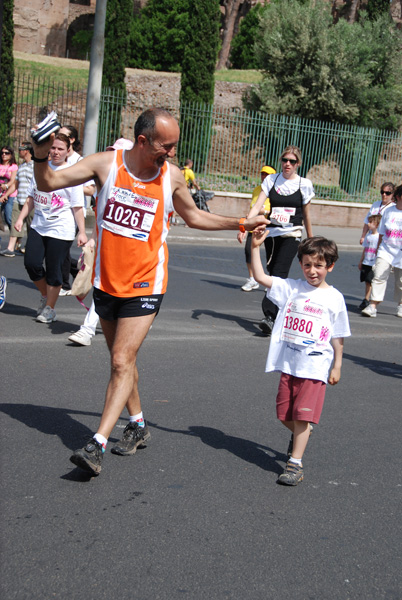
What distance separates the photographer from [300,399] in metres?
4.23

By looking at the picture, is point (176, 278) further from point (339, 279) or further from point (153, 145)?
point (153, 145)

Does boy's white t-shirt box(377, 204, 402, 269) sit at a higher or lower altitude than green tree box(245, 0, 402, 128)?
lower

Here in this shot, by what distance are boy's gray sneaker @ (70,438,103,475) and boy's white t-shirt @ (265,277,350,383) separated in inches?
40.7

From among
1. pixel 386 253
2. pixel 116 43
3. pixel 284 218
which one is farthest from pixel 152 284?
pixel 116 43

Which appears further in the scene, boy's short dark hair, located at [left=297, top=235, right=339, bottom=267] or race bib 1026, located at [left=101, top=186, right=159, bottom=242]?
boy's short dark hair, located at [left=297, top=235, right=339, bottom=267]

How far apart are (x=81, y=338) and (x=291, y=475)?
325cm

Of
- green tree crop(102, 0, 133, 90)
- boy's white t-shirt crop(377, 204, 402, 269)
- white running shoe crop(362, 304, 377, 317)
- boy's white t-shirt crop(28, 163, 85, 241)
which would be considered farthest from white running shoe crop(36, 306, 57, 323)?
green tree crop(102, 0, 133, 90)

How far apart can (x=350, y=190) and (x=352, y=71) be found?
40.6ft

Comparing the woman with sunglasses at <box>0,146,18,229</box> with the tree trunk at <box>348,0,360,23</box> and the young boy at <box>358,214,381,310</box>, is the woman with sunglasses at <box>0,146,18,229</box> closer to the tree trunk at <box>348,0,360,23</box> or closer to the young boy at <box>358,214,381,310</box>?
the young boy at <box>358,214,381,310</box>

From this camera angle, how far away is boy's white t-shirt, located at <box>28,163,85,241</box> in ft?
25.1

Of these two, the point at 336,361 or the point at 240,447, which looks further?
the point at 240,447

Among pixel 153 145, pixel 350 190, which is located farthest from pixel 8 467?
pixel 350 190

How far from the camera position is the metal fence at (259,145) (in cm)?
2294

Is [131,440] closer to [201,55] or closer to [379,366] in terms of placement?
[379,366]
